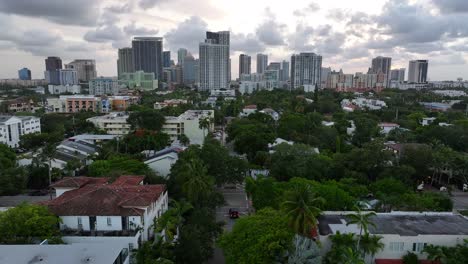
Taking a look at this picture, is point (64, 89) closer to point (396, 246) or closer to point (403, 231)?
point (403, 231)

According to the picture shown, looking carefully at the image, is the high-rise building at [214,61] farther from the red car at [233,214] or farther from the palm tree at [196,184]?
the palm tree at [196,184]

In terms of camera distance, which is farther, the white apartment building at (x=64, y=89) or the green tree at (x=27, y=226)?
the white apartment building at (x=64, y=89)

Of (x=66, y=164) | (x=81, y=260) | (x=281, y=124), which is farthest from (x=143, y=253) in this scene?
(x=281, y=124)

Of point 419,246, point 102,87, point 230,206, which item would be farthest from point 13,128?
point 102,87

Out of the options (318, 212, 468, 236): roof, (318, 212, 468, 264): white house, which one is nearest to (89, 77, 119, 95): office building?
(318, 212, 468, 236): roof

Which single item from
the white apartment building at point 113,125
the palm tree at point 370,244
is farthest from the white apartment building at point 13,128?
the palm tree at point 370,244
